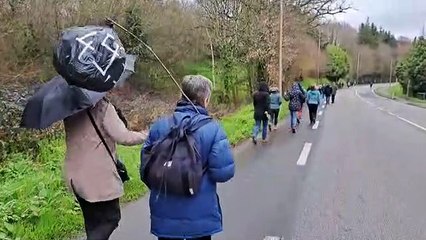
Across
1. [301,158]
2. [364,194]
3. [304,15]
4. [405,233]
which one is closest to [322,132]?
[301,158]

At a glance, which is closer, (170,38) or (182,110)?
(182,110)

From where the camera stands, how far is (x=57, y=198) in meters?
7.02

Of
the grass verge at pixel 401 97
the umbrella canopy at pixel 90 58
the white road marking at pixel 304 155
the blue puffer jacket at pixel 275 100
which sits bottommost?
the grass verge at pixel 401 97

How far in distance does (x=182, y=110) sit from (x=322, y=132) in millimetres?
16164

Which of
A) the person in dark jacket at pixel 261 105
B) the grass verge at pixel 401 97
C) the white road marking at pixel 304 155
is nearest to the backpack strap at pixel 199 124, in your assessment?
the white road marking at pixel 304 155

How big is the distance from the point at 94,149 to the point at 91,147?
0.02 metres

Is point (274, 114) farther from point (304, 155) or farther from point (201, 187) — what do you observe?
point (201, 187)


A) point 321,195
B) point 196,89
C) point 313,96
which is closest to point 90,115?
point 196,89

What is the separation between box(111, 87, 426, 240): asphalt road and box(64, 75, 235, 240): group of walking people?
2338 mm

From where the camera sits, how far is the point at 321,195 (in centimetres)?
829

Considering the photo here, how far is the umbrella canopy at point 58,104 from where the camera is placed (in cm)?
350

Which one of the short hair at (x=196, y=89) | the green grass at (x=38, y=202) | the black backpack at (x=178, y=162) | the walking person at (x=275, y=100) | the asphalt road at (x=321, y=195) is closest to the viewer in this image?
the black backpack at (x=178, y=162)

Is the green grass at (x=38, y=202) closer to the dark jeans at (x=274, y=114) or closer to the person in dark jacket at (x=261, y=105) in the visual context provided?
the person in dark jacket at (x=261, y=105)

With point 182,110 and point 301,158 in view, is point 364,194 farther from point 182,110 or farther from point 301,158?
point 182,110
